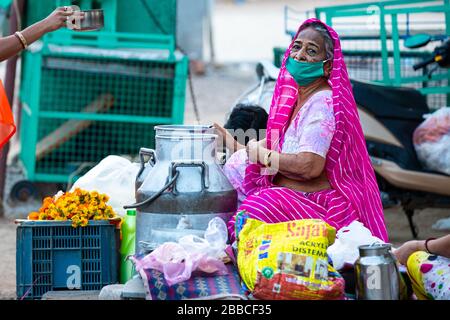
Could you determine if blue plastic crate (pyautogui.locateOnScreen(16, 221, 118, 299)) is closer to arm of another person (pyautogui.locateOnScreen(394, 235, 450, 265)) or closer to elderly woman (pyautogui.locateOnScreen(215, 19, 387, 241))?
elderly woman (pyautogui.locateOnScreen(215, 19, 387, 241))

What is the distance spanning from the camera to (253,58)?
1798 centimetres

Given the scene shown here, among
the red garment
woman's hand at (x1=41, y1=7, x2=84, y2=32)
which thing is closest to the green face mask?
woman's hand at (x1=41, y1=7, x2=84, y2=32)

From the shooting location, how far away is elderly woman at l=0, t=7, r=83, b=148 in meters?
4.43

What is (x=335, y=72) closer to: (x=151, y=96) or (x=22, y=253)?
(x=22, y=253)

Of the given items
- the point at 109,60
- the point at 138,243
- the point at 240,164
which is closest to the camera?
the point at 138,243

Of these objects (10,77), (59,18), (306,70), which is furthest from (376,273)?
(10,77)

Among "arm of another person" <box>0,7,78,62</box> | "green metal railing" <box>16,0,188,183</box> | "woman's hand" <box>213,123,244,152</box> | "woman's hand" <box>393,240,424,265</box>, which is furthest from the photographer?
"green metal railing" <box>16,0,188,183</box>

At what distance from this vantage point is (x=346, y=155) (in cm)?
406

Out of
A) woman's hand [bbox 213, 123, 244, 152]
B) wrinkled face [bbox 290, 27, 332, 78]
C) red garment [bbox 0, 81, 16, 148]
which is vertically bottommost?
woman's hand [bbox 213, 123, 244, 152]

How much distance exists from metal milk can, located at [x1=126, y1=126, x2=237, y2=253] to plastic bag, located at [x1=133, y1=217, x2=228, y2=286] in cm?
13

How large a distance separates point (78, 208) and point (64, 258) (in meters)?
0.24

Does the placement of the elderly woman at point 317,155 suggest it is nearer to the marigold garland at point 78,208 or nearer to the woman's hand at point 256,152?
the woman's hand at point 256,152

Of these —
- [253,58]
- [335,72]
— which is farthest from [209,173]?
[253,58]
